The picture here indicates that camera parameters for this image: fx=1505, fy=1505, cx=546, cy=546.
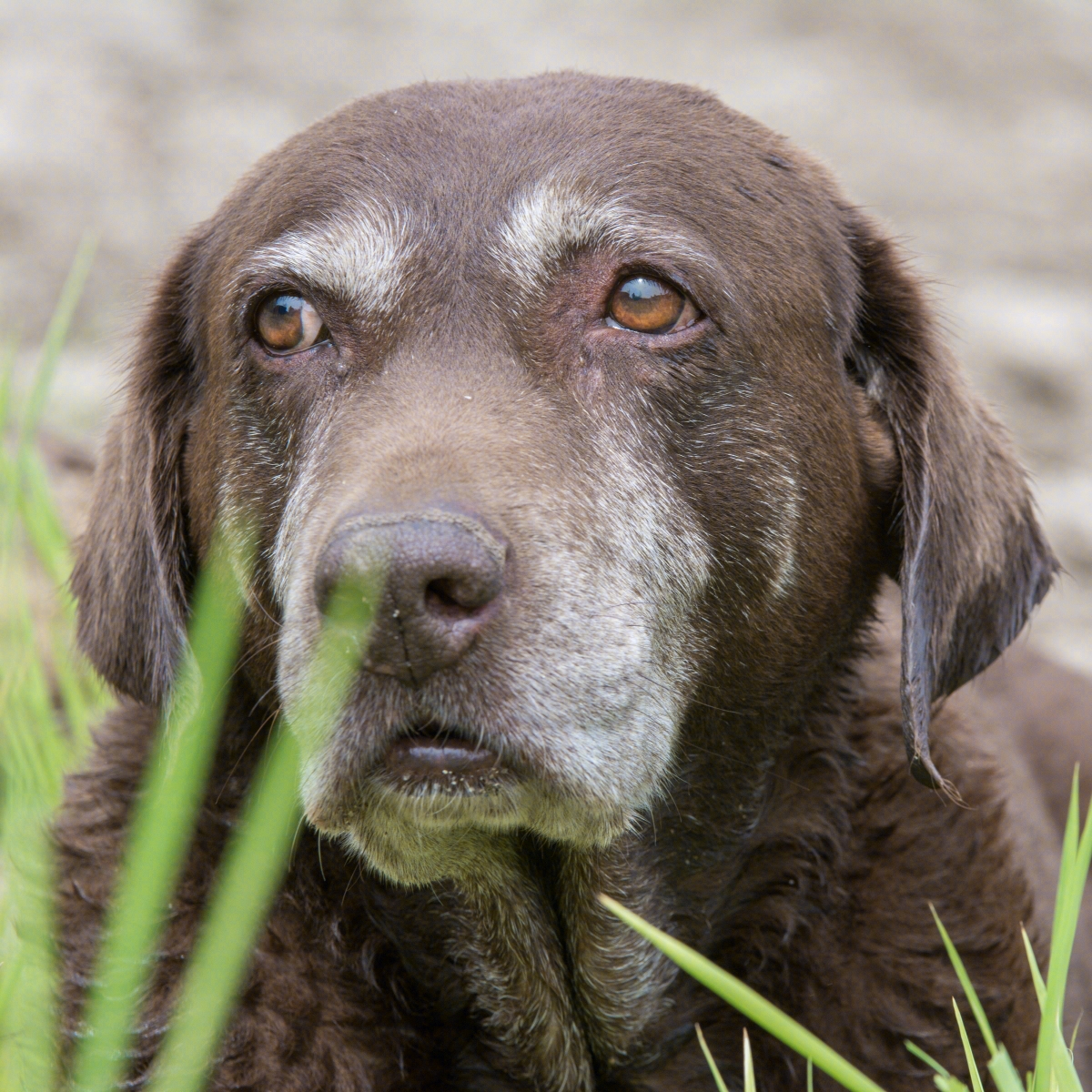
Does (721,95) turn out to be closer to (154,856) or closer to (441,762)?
(441,762)

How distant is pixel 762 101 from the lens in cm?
1038

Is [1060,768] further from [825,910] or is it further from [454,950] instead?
[454,950]

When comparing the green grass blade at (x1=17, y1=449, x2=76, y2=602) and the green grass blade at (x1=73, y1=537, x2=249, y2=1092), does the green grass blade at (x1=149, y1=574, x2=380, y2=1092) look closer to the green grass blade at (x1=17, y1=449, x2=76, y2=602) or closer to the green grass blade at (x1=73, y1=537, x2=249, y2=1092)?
the green grass blade at (x1=73, y1=537, x2=249, y2=1092)

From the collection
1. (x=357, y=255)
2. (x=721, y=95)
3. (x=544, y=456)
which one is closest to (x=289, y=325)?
(x=357, y=255)

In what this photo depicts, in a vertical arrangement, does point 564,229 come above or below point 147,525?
above

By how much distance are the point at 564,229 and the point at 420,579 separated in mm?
943

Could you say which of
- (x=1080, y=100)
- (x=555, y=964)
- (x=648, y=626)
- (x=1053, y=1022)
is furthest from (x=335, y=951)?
(x=1080, y=100)

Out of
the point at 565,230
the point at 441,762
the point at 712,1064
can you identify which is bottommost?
the point at 712,1064

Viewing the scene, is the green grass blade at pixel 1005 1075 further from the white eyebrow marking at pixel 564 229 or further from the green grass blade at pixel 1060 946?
the white eyebrow marking at pixel 564 229

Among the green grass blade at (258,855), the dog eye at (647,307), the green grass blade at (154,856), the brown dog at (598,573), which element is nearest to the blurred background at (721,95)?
the brown dog at (598,573)

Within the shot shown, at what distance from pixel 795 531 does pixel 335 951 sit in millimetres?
1263

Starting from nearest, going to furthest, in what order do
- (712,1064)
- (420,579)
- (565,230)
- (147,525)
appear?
(420,579) → (712,1064) → (565,230) → (147,525)

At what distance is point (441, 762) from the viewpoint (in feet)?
8.00

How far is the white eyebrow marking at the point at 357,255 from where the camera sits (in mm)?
2879
